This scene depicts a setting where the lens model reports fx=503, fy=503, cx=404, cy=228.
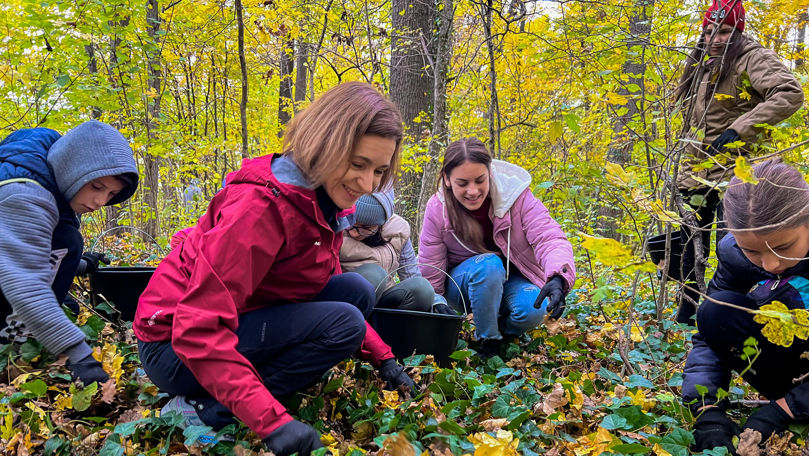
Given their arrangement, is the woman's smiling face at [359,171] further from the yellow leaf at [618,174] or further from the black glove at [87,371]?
the black glove at [87,371]

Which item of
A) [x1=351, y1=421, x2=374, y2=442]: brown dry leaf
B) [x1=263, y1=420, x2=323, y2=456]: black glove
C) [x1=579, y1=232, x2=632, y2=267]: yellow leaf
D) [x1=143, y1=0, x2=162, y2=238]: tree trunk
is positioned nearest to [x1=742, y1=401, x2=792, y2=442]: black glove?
[x1=579, y1=232, x2=632, y2=267]: yellow leaf

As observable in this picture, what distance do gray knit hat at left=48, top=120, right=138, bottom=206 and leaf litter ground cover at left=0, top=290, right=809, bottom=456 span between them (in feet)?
2.43

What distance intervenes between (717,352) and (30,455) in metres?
2.41

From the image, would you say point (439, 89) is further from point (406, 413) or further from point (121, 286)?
point (406, 413)

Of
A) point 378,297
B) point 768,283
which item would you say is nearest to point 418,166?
point 378,297

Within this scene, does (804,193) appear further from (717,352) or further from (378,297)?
(378,297)

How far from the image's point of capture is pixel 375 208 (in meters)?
2.58

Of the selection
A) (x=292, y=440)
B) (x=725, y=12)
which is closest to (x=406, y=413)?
(x=292, y=440)

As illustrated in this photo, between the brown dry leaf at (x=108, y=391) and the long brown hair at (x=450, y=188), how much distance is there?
6.18ft

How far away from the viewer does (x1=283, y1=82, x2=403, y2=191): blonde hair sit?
167cm

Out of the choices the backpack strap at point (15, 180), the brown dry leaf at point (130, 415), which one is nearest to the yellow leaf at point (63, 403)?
the brown dry leaf at point (130, 415)

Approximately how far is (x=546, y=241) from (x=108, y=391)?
2140 mm

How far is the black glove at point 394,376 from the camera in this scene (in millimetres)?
2070

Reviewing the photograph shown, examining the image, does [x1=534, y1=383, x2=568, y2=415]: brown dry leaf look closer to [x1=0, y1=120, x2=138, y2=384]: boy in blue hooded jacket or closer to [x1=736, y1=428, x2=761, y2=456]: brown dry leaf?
[x1=736, y1=428, x2=761, y2=456]: brown dry leaf
